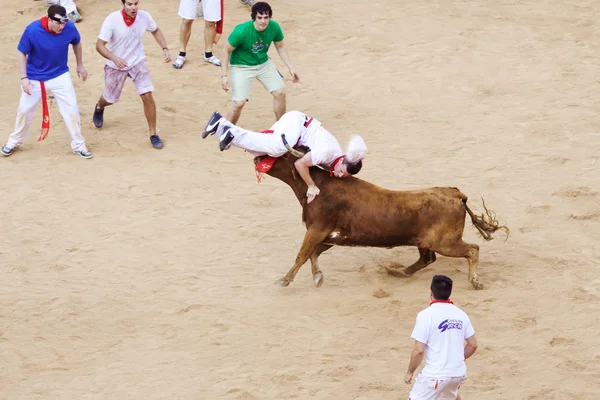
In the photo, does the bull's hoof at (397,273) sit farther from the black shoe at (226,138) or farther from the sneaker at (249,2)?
the sneaker at (249,2)

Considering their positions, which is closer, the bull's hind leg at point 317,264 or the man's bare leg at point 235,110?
the bull's hind leg at point 317,264

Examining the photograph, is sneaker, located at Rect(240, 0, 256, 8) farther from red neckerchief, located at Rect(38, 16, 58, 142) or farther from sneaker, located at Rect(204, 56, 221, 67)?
red neckerchief, located at Rect(38, 16, 58, 142)

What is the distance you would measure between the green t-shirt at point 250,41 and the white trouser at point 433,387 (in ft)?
22.0

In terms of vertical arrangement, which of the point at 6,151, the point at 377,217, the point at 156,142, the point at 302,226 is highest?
the point at 377,217

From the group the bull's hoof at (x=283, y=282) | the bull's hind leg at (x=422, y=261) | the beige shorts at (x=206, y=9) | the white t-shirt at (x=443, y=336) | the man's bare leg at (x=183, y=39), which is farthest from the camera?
the man's bare leg at (x=183, y=39)

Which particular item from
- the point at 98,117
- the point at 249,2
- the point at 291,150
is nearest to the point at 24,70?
the point at 98,117

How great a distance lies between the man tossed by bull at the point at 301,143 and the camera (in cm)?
923

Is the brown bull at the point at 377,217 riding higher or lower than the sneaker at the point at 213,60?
higher

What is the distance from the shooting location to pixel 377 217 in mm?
9242

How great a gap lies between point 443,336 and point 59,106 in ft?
24.6

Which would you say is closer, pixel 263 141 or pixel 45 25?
pixel 263 141

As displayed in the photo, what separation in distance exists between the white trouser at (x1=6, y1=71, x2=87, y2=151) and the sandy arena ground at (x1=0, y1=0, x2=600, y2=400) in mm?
315

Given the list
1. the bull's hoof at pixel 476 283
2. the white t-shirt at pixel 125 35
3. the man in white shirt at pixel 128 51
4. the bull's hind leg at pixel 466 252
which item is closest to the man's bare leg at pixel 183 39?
the man in white shirt at pixel 128 51

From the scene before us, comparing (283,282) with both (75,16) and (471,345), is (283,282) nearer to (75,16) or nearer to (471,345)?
(471,345)
